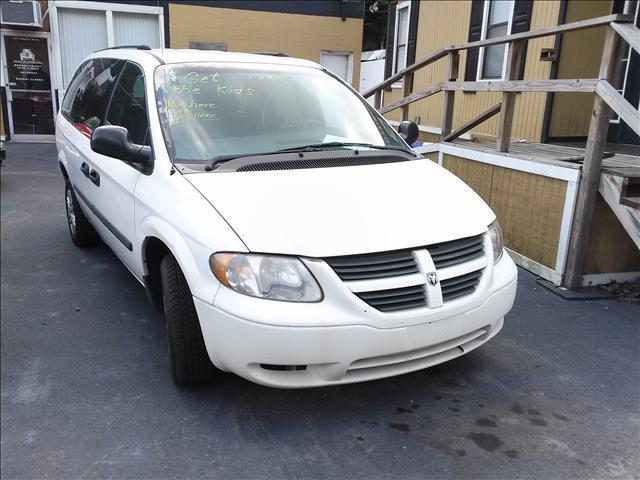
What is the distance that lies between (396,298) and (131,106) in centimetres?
236

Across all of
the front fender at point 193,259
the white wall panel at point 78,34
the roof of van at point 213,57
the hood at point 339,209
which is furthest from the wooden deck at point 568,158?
the white wall panel at point 78,34

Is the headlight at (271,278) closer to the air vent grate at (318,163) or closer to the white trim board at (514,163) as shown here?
the air vent grate at (318,163)

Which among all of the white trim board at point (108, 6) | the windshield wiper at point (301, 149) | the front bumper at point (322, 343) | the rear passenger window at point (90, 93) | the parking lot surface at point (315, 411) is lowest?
the parking lot surface at point (315, 411)

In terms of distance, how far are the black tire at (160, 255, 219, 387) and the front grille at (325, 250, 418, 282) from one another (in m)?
0.82

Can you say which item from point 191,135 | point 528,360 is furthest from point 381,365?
point 191,135

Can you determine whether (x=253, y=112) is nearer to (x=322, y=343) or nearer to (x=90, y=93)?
(x=322, y=343)

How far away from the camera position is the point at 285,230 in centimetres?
258

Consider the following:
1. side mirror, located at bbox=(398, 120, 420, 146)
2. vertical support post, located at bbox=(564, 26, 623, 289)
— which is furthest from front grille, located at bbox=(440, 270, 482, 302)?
vertical support post, located at bbox=(564, 26, 623, 289)

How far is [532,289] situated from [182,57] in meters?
3.34

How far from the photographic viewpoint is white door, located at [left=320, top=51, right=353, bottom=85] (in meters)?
16.0

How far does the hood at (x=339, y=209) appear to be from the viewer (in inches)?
101

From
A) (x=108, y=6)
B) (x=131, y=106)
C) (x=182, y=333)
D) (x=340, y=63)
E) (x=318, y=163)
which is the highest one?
(x=108, y=6)

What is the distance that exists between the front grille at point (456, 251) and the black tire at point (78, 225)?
3.71 m

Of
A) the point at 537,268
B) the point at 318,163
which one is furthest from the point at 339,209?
the point at 537,268
